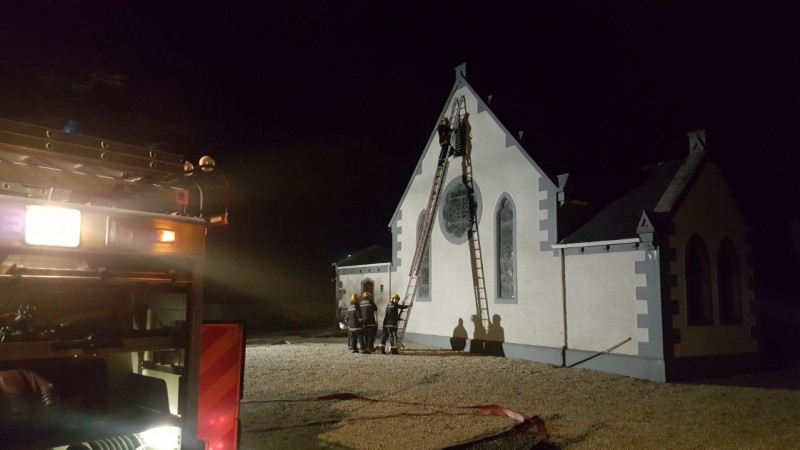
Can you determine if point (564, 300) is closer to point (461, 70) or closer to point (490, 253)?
point (490, 253)

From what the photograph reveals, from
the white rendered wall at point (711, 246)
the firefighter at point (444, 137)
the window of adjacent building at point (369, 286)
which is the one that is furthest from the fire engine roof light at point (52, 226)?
the window of adjacent building at point (369, 286)

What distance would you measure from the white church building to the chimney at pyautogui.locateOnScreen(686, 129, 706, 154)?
0.09ft

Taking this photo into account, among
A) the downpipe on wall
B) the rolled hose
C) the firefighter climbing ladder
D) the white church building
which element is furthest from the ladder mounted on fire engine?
the rolled hose

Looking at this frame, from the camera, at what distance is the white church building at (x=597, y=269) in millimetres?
12000

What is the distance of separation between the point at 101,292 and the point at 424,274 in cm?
1531

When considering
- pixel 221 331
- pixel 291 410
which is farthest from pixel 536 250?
pixel 221 331

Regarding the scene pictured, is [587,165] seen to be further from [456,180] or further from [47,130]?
[47,130]

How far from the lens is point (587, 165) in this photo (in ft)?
54.3

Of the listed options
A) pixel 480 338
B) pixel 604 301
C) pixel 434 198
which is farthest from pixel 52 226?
pixel 434 198

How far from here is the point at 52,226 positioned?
3.11 meters

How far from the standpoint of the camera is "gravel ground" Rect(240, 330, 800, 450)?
6.93 m

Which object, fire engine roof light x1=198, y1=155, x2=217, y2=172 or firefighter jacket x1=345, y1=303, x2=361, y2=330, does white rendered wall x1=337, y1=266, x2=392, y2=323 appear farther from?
fire engine roof light x1=198, y1=155, x2=217, y2=172

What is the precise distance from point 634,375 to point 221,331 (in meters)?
10.1

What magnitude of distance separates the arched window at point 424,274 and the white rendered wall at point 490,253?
0.75 ft
